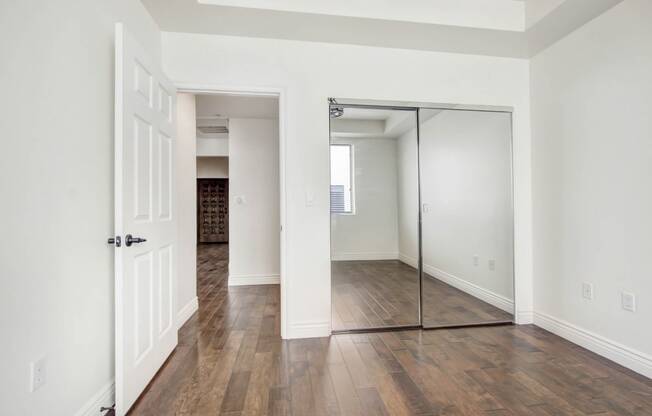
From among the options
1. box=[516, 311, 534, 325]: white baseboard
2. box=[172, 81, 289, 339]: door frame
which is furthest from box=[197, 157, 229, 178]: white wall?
box=[516, 311, 534, 325]: white baseboard

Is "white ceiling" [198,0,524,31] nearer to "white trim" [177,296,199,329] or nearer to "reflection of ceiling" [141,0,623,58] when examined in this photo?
"reflection of ceiling" [141,0,623,58]

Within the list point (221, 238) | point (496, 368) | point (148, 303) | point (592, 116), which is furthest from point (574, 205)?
point (221, 238)

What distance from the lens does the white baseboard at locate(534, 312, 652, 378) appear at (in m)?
2.04

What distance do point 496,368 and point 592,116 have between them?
1.95 metres

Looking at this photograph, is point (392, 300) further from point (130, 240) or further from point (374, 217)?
point (130, 240)

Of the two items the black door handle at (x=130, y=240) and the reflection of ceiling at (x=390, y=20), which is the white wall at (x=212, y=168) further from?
the black door handle at (x=130, y=240)

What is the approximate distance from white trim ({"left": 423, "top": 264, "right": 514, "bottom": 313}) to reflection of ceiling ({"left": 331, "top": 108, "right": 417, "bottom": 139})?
51.7 inches

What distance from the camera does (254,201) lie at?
15.1 feet

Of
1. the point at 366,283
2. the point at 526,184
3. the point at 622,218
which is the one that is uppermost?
the point at 526,184

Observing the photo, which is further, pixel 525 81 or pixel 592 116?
pixel 525 81

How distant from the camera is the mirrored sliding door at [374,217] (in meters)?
2.83

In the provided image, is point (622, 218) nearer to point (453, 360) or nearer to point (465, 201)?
point (465, 201)

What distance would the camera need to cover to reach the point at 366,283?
301cm

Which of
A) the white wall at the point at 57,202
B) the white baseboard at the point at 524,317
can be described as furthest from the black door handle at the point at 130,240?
the white baseboard at the point at 524,317
